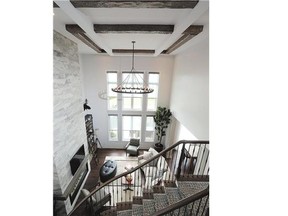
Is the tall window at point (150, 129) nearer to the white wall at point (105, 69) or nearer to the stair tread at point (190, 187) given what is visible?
the white wall at point (105, 69)

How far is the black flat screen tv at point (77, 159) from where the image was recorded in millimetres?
5473

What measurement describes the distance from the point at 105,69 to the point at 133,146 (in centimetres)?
433

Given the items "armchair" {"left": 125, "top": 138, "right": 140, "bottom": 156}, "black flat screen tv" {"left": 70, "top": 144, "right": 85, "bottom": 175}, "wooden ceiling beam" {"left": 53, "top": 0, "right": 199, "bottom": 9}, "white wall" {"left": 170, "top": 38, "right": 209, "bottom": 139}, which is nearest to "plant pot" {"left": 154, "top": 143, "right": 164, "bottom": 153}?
"armchair" {"left": 125, "top": 138, "right": 140, "bottom": 156}

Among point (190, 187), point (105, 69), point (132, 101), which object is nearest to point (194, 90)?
point (190, 187)

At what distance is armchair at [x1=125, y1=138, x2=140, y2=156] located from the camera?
9203mm

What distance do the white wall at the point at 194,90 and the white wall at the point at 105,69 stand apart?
145 cm

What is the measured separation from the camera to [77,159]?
582cm

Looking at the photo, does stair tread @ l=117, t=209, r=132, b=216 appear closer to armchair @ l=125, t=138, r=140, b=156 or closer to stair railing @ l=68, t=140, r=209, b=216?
stair railing @ l=68, t=140, r=209, b=216

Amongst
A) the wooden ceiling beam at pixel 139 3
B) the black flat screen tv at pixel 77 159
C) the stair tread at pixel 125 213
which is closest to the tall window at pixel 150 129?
the black flat screen tv at pixel 77 159

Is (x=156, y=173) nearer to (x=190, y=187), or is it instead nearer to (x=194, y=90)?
(x=190, y=187)
